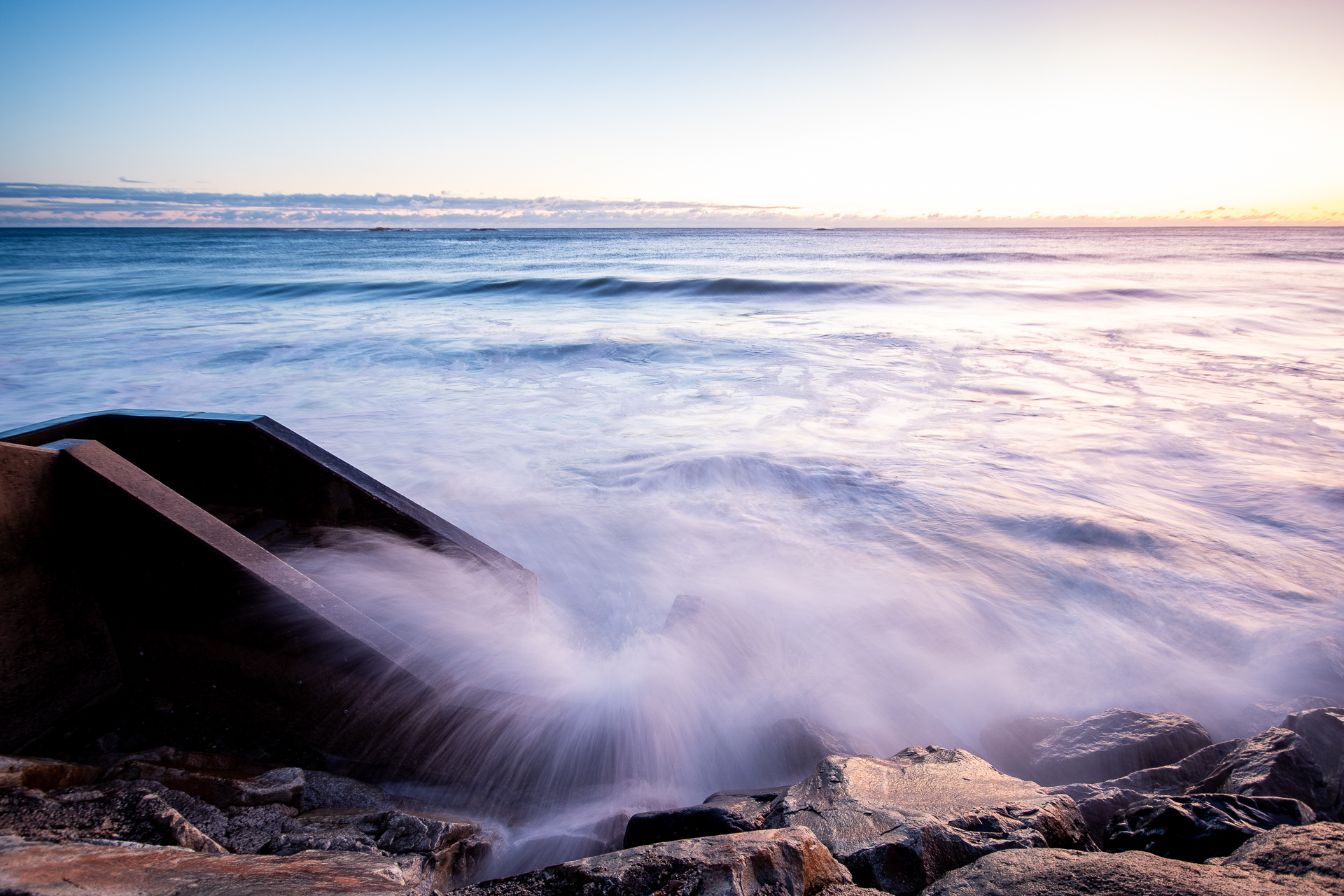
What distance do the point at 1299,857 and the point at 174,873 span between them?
2128 millimetres

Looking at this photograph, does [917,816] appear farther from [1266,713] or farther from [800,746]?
[1266,713]

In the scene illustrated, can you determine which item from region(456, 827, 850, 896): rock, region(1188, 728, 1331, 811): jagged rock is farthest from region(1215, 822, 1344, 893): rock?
region(456, 827, 850, 896): rock

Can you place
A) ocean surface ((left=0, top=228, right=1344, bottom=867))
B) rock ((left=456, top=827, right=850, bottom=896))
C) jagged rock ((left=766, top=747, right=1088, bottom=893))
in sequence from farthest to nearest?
1. ocean surface ((left=0, top=228, right=1344, bottom=867))
2. jagged rock ((left=766, top=747, right=1088, bottom=893))
3. rock ((left=456, top=827, right=850, bottom=896))

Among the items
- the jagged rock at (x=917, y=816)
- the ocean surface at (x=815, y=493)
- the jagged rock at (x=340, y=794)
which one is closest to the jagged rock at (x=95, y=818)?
the jagged rock at (x=340, y=794)

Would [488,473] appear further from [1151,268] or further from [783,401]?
[1151,268]

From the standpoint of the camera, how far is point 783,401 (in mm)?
7801

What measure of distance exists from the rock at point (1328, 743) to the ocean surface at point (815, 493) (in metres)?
0.93

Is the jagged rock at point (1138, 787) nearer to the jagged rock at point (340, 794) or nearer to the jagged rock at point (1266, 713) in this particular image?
the jagged rock at point (1266, 713)

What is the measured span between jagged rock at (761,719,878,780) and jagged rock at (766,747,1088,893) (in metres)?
0.41

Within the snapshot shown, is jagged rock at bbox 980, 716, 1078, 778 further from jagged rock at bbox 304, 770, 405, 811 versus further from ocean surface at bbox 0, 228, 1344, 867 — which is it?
jagged rock at bbox 304, 770, 405, 811

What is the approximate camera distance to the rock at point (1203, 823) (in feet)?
4.78

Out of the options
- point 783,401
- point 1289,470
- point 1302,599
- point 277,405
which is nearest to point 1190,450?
point 1289,470

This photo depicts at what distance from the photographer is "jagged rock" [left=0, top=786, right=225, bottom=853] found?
1.41 metres

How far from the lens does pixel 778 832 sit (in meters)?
1.33
